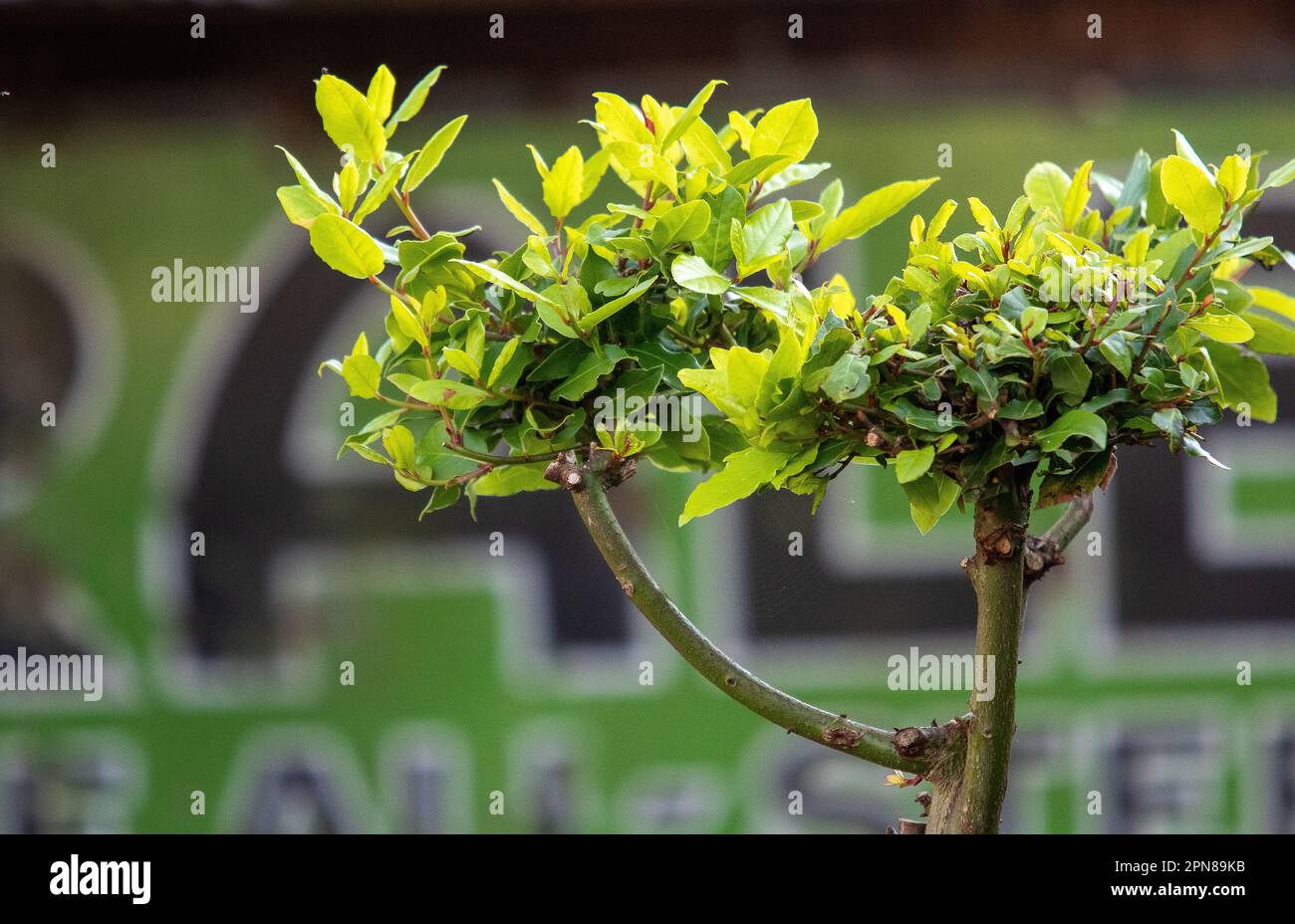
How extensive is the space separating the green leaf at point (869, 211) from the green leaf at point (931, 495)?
15 cm

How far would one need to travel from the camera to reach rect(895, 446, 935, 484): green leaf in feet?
2.15

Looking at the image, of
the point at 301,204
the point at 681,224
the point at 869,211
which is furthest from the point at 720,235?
the point at 301,204

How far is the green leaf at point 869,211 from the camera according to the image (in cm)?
77

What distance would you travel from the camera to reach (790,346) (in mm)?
658

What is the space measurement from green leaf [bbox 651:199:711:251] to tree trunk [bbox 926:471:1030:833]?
0.22 m

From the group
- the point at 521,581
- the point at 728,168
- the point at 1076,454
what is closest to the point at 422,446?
the point at 728,168

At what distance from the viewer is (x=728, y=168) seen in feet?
2.43

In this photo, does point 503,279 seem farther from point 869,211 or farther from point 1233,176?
point 1233,176

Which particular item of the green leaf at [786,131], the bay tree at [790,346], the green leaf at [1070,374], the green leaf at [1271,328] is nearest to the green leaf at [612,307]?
the bay tree at [790,346]

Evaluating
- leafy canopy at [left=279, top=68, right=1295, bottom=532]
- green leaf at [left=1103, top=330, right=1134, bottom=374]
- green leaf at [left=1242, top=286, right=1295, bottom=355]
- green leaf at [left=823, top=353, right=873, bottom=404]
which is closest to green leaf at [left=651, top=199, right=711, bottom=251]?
leafy canopy at [left=279, top=68, right=1295, bottom=532]

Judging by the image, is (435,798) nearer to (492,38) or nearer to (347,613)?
(347,613)

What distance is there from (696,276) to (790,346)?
6 centimetres

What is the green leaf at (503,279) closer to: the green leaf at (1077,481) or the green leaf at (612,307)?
the green leaf at (612,307)

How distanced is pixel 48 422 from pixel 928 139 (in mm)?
1428
